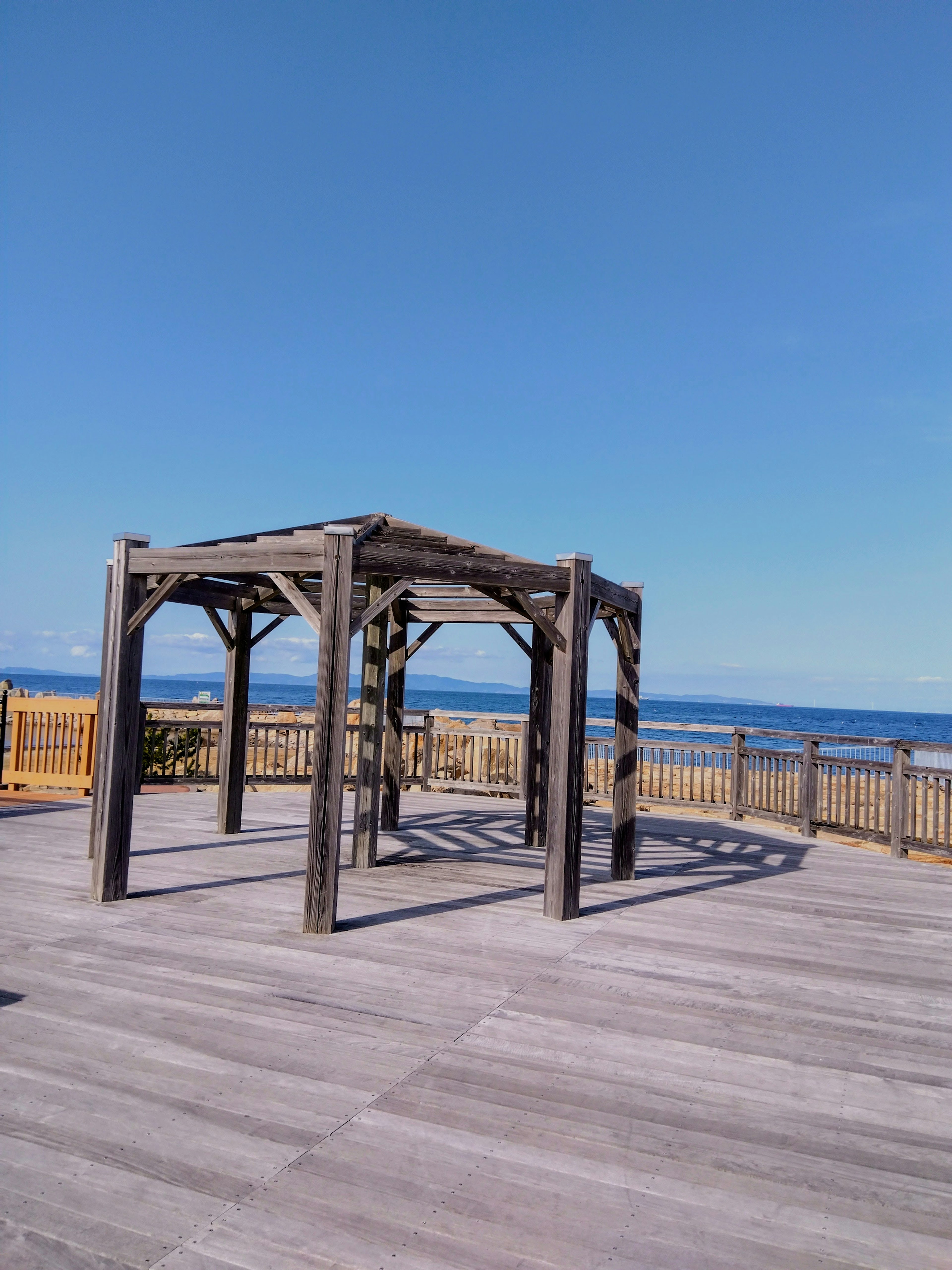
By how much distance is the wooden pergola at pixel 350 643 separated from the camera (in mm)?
4684

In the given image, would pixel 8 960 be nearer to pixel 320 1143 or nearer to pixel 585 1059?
pixel 320 1143

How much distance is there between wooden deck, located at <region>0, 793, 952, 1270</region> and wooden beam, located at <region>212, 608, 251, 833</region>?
6.26 ft

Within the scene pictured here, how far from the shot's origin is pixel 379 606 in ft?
16.1

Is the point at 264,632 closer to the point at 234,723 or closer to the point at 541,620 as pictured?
the point at 234,723

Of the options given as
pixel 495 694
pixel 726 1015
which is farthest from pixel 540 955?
pixel 495 694

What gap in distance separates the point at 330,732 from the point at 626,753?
2.89 metres

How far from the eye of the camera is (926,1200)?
7.30 feet

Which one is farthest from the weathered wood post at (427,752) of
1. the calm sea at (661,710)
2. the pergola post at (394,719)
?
the calm sea at (661,710)

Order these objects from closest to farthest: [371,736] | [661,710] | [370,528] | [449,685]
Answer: [370,528] < [371,736] < [661,710] < [449,685]

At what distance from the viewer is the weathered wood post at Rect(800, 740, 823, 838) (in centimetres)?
911

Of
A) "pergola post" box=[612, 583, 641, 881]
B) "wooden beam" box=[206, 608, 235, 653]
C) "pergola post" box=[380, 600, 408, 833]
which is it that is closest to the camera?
"pergola post" box=[612, 583, 641, 881]

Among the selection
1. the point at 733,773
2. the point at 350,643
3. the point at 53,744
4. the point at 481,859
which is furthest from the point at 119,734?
the point at 733,773

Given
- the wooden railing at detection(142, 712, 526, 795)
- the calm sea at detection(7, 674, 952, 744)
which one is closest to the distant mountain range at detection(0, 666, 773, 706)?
the calm sea at detection(7, 674, 952, 744)

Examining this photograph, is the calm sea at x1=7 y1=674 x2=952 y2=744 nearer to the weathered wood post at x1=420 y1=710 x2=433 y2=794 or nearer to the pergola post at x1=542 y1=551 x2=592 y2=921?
the weathered wood post at x1=420 y1=710 x2=433 y2=794
